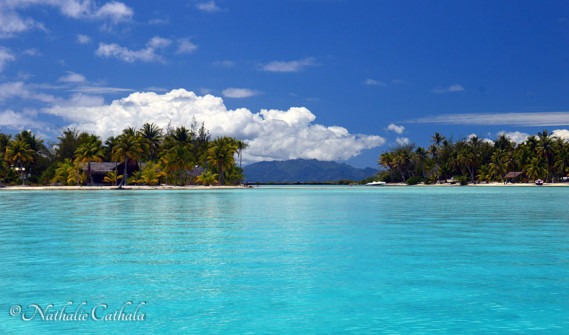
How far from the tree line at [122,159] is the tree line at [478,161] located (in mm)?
63404

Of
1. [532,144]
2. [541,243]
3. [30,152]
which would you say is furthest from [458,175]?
[541,243]

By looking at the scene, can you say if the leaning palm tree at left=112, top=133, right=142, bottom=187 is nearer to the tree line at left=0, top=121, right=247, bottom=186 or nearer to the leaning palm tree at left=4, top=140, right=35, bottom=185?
the tree line at left=0, top=121, right=247, bottom=186

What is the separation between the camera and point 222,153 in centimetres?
10119

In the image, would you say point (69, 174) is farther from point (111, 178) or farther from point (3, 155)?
point (3, 155)

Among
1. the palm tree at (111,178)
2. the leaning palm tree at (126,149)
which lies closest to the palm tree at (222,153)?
the leaning palm tree at (126,149)

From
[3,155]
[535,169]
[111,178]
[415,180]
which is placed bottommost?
Answer: [415,180]

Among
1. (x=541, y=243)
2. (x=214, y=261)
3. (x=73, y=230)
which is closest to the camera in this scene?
(x=214, y=261)

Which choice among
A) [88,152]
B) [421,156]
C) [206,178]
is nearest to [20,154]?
[88,152]

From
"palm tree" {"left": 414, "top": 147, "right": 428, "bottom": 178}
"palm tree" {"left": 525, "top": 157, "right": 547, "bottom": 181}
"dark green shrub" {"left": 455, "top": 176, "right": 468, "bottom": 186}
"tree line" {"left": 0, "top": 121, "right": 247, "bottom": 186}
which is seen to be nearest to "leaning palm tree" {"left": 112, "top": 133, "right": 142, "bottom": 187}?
"tree line" {"left": 0, "top": 121, "right": 247, "bottom": 186}

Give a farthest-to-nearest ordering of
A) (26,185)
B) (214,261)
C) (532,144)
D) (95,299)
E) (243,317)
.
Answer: (532,144) < (26,185) < (214,261) < (95,299) < (243,317)

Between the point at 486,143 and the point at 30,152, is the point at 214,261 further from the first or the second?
the point at 486,143

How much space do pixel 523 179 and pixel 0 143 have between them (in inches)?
4947

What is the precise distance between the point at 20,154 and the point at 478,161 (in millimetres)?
110032

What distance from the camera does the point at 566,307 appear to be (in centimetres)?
927
